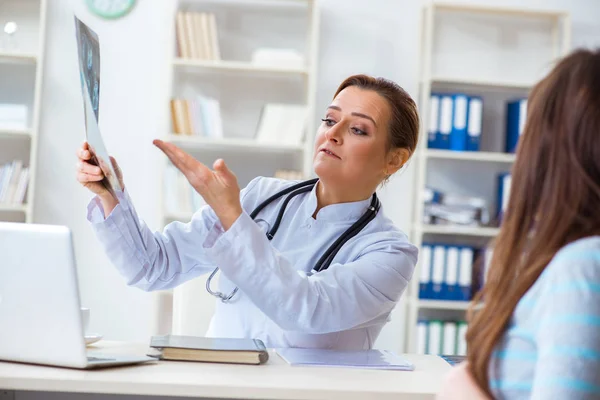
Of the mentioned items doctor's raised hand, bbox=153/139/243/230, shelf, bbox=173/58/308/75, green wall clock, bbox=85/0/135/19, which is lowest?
doctor's raised hand, bbox=153/139/243/230

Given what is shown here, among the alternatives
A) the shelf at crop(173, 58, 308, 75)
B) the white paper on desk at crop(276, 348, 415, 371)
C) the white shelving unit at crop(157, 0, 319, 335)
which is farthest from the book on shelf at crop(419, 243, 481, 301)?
the white paper on desk at crop(276, 348, 415, 371)

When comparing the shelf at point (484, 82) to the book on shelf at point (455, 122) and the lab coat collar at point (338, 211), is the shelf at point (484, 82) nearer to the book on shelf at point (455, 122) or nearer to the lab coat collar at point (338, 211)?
the book on shelf at point (455, 122)

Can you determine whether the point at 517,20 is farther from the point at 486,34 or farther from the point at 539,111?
the point at 539,111

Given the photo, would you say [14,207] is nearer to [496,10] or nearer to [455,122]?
[455,122]

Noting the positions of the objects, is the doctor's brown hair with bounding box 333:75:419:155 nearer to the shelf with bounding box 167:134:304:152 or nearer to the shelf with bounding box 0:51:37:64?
A: the shelf with bounding box 167:134:304:152

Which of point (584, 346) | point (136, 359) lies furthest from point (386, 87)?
point (584, 346)

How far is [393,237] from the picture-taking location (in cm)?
186

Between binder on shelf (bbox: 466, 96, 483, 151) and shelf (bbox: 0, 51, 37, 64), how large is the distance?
2.22 meters

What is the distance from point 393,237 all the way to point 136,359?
696 millimetres

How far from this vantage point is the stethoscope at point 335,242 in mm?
1836

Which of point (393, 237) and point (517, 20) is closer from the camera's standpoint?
point (393, 237)

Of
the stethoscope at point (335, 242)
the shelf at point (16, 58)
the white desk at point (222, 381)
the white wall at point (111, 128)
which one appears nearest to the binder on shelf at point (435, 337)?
the white wall at point (111, 128)

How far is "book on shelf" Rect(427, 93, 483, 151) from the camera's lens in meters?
4.12

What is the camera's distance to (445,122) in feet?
13.7
